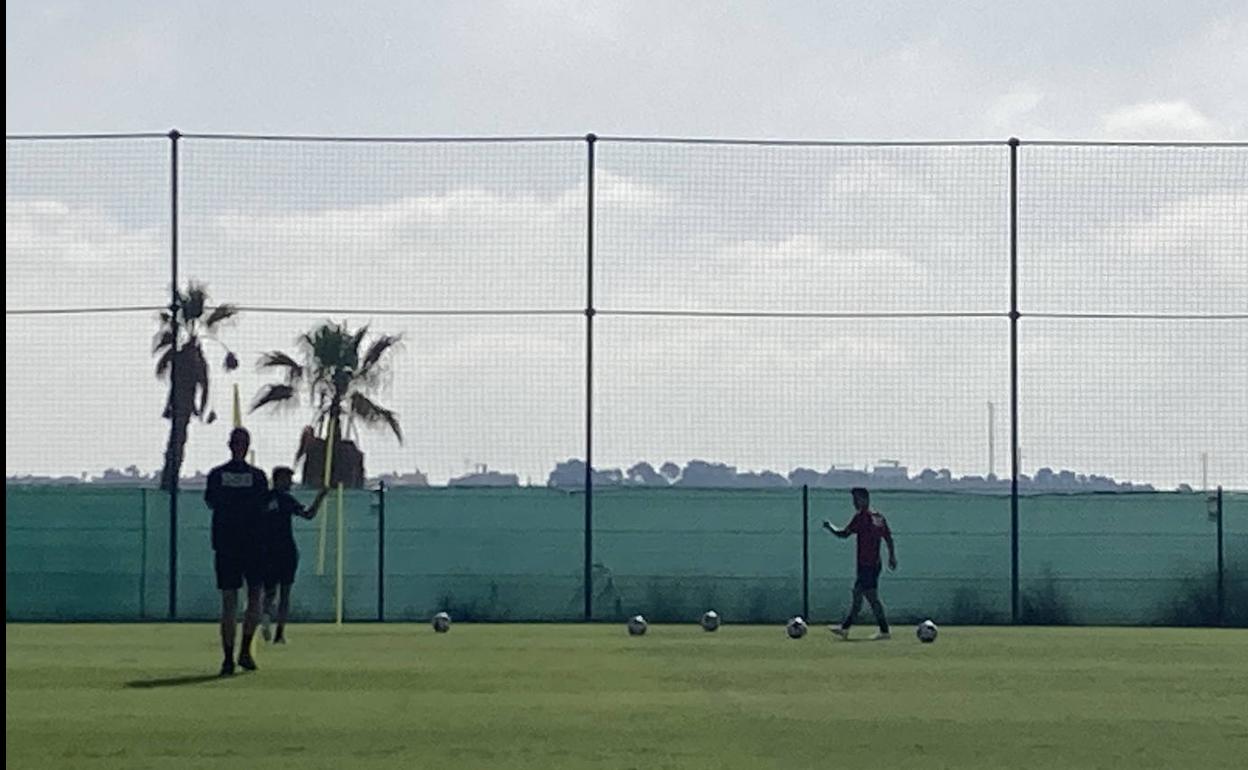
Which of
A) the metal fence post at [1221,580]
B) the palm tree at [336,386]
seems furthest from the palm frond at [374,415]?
the metal fence post at [1221,580]

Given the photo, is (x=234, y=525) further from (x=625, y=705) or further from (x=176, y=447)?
(x=176, y=447)

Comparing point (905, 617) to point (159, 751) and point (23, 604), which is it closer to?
point (23, 604)

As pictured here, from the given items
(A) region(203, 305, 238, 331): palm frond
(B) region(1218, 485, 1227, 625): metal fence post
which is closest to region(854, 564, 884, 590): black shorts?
(B) region(1218, 485, 1227, 625): metal fence post

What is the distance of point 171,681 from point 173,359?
41.9ft

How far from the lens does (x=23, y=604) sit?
3238cm

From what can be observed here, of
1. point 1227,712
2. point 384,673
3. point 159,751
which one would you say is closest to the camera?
point 159,751

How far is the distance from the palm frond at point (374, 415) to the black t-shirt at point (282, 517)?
799cm

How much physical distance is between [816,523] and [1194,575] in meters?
4.90

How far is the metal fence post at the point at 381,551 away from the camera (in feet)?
107

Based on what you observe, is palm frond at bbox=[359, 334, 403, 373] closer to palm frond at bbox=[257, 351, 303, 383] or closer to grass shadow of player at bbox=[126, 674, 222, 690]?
palm frond at bbox=[257, 351, 303, 383]

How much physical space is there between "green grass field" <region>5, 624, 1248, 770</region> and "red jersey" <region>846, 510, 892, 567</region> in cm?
165

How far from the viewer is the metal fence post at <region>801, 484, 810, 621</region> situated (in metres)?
32.7

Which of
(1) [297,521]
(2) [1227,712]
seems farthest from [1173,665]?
(1) [297,521]

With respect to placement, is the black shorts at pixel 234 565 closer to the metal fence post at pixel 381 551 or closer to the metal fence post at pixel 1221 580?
the metal fence post at pixel 381 551
